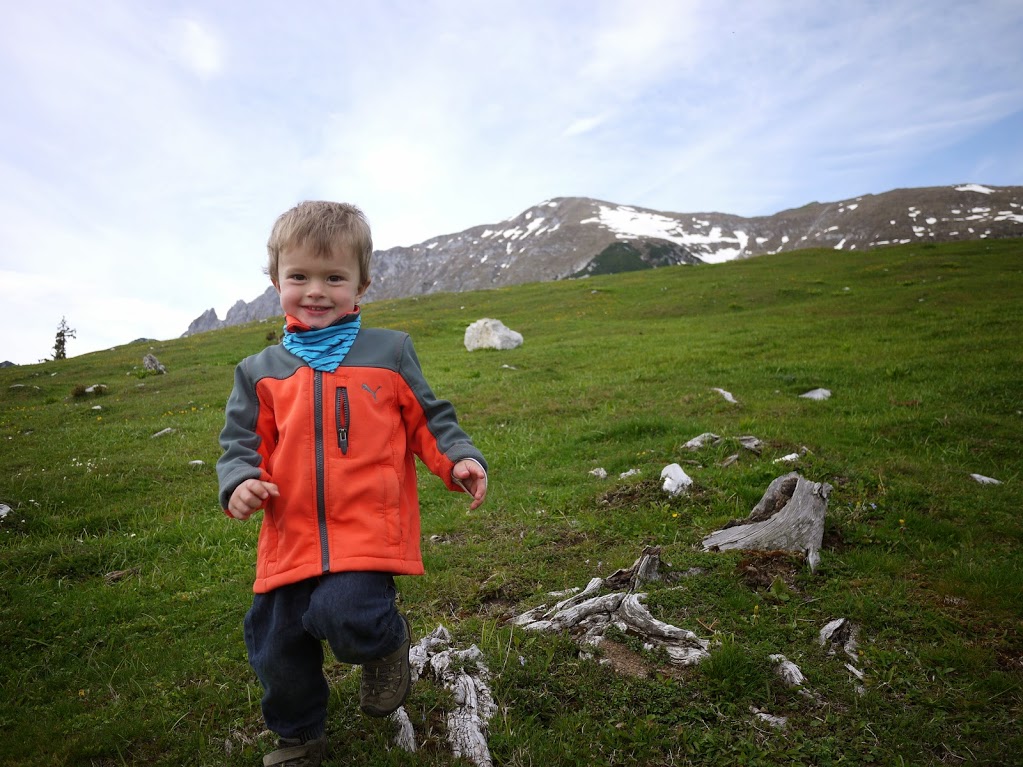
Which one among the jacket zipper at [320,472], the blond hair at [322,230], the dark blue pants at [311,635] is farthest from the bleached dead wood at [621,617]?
the blond hair at [322,230]

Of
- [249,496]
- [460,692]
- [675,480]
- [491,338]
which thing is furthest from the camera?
[491,338]

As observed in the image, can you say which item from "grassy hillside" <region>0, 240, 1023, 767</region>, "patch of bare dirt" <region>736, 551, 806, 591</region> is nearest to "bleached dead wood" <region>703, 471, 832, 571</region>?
"patch of bare dirt" <region>736, 551, 806, 591</region>

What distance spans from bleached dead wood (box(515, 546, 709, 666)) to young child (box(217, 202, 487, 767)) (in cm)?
164

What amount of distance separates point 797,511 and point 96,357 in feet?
127

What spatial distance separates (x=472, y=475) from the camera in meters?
3.33

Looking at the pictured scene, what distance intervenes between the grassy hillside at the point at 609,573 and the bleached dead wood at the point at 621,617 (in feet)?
0.49

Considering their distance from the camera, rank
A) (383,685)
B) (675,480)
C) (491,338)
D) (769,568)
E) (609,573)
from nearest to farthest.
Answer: (383,685)
(769,568)
(609,573)
(675,480)
(491,338)

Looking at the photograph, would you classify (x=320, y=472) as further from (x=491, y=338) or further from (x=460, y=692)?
(x=491, y=338)

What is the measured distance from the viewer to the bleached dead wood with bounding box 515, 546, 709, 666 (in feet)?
14.0

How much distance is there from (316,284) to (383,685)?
2.31m

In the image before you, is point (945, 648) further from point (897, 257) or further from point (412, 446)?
point (897, 257)

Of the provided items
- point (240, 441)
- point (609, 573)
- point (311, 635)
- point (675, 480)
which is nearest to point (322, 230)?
point (240, 441)

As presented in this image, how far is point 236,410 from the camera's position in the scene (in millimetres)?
3289

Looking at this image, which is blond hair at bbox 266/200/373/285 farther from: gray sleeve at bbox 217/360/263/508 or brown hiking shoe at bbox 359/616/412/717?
brown hiking shoe at bbox 359/616/412/717
